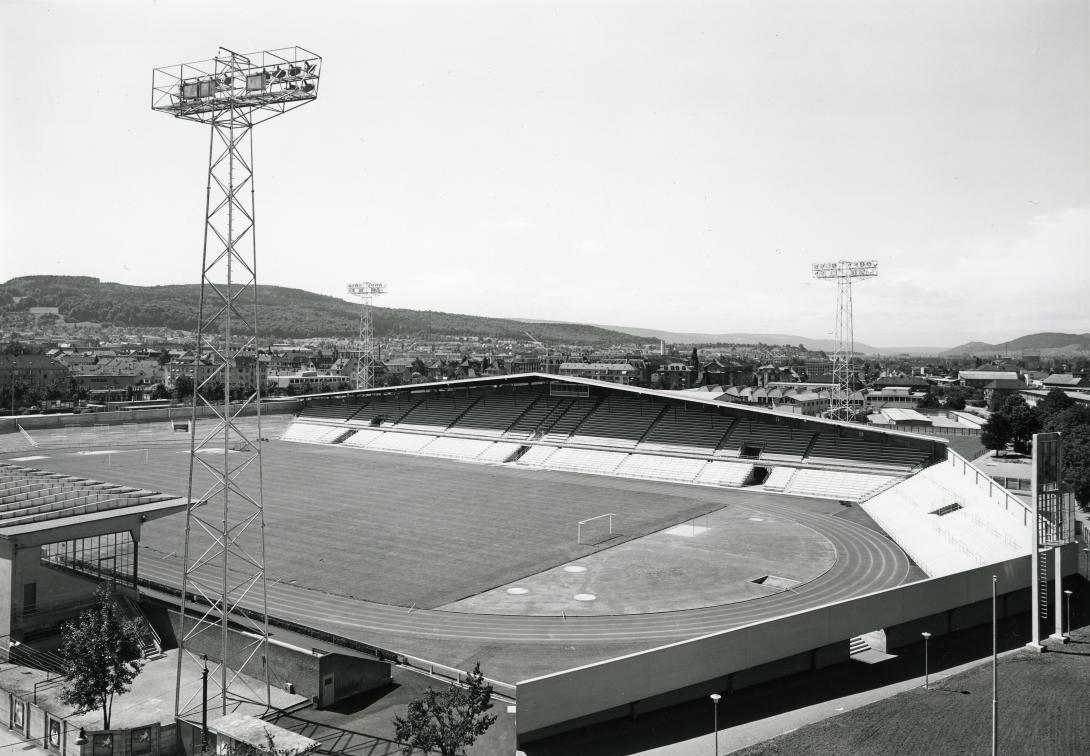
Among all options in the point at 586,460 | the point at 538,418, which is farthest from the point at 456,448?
the point at 586,460

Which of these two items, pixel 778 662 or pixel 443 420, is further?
pixel 443 420

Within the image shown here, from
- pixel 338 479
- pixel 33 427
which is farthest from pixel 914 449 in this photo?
pixel 33 427

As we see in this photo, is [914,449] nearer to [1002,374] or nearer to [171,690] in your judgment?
[171,690]

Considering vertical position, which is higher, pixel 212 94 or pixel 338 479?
pixel 212 94

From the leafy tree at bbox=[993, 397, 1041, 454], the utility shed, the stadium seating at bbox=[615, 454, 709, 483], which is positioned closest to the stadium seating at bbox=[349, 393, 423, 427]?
the stadium seating at bbox=[615, 454, 709, 483]

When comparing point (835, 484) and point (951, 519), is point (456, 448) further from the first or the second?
point (951, 519)

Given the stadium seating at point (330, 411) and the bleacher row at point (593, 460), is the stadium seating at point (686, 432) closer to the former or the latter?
the bleacher row at point (593, 460)

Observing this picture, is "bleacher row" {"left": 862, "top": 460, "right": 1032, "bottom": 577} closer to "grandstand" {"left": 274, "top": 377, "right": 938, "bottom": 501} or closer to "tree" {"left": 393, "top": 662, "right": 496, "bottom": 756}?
"grandstand" {"left": 274, "top": 377, "right": 938, "bottom": 501}
